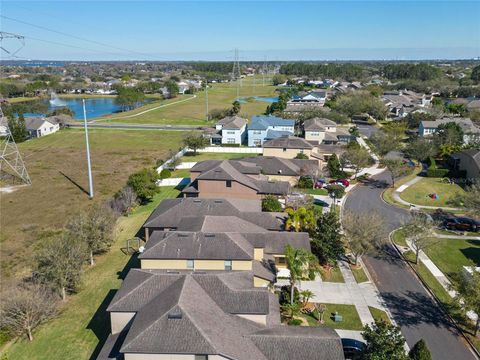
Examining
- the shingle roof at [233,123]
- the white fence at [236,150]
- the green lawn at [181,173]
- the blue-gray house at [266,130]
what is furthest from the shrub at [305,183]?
the shingle roof at [233,123]

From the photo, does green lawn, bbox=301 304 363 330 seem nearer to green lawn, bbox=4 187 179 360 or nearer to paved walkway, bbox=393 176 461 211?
green lawn, bbox=4 187 179 360

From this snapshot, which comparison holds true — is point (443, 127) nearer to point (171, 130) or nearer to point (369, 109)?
point (369, 109)

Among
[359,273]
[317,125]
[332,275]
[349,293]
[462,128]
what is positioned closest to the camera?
[349,293]

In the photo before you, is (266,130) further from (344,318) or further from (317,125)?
(344,318)

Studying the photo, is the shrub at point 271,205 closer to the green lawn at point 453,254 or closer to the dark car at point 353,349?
the green lawn at point 453,254

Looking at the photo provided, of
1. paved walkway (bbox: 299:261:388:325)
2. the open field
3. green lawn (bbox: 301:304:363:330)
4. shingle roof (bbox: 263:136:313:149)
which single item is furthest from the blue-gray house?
green lawn (bbox: 301:304:363:330)

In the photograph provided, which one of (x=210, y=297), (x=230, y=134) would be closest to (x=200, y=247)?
(x=210, y=297)
